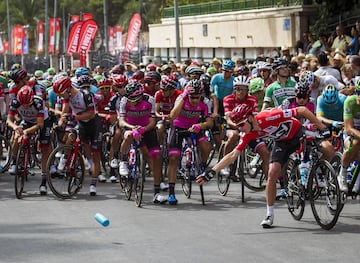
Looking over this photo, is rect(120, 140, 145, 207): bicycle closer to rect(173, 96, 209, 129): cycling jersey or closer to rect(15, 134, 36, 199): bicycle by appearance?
rect(173, 96, 209, 129): cycling jersey

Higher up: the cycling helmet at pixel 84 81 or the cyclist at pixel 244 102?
the cycling helmet at pixel 84 81

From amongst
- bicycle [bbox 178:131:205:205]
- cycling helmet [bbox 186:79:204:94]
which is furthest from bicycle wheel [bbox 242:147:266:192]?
cycling helmet [bbox 186:79:204:94]

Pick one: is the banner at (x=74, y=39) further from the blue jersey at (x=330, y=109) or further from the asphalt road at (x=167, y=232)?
the blue jersey at (x=330, y=109)

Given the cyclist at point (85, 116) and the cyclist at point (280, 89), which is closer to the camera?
the cyclist at point (280, 89)

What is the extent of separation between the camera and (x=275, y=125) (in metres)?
12.3

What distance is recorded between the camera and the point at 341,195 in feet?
38.2

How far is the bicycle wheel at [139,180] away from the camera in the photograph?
14.4 m

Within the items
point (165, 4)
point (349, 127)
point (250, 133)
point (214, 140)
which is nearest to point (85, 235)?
point (250, 133)

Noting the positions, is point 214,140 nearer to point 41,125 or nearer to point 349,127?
point 41,125

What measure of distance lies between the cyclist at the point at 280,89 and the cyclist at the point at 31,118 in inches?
142

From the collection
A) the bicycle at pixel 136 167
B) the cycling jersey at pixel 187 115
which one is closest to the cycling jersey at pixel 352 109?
the cycling jersey at pixel 187 115

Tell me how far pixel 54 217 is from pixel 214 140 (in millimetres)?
6588

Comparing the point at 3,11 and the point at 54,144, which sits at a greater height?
the point at 3,11

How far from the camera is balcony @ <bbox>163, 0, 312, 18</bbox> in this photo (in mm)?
38125
